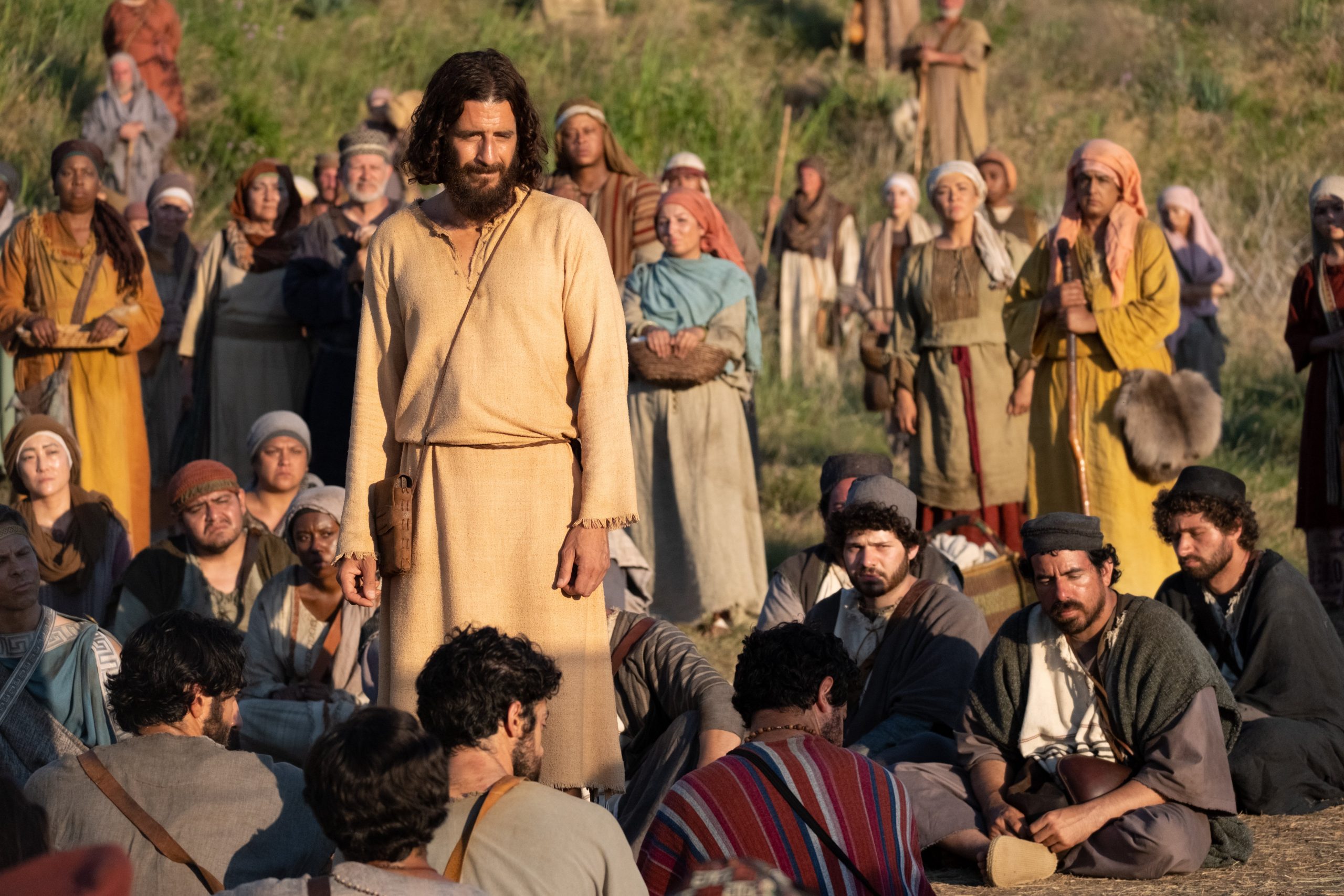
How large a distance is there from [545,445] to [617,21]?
721 inches

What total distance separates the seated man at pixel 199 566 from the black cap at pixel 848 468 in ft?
6.73

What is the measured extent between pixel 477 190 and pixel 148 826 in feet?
4.94

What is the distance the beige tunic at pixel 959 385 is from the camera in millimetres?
8109

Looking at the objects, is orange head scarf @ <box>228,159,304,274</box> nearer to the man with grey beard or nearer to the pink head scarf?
the man with grey beard

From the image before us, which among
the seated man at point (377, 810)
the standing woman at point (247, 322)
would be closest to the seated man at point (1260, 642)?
the seated man at point (377, 810)

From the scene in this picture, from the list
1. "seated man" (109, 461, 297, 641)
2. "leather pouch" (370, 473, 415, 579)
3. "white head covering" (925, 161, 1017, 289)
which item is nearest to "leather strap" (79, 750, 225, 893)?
"leather pouch" (370, 473, 415, 579)

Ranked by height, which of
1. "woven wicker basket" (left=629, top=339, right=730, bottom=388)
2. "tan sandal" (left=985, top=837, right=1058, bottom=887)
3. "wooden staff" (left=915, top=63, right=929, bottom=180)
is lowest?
"tan sandal" (left=985, top=837, right=1058, bottom=887)

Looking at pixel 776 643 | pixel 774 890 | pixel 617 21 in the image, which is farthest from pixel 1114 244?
pixel 617 21

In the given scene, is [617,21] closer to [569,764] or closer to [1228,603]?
[1228,603]

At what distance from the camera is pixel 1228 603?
5.52 m

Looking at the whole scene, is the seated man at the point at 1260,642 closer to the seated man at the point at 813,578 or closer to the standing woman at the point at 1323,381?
the seated man at the point at 813,578

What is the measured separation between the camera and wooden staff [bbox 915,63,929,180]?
17172 millimetres

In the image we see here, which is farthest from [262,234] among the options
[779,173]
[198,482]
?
[779,173]

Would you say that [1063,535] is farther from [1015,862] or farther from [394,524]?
[394,524]
